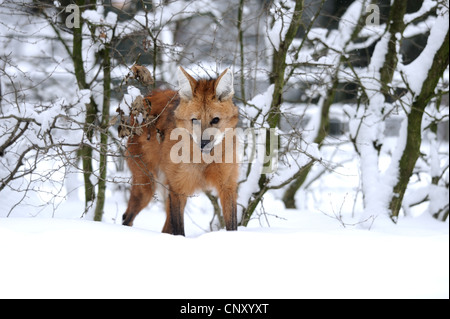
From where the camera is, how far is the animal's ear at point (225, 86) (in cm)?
412

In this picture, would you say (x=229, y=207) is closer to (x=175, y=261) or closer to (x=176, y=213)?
(x=176, y=213)

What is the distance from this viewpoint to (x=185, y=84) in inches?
166

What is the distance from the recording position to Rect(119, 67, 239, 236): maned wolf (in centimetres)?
420

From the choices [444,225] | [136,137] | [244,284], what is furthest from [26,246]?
[444,225]

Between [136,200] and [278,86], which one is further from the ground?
[278,86]

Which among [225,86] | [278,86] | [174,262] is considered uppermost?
[278,86]

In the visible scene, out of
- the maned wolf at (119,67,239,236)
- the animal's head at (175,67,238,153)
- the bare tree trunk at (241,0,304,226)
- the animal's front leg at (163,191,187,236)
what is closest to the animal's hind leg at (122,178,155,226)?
the maned wolf at (119,67,239,236)

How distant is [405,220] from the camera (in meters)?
7.05

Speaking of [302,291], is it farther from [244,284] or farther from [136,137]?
[136,137]

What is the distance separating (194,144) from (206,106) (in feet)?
1.30

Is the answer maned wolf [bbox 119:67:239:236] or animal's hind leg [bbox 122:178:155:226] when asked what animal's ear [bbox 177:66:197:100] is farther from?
animal's hind leg [bbox 122:178:155:226]

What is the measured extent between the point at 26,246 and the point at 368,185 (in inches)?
158

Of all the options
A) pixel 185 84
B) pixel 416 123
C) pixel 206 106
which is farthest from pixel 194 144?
pixel 416 123

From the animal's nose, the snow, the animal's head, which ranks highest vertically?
the animal's head
